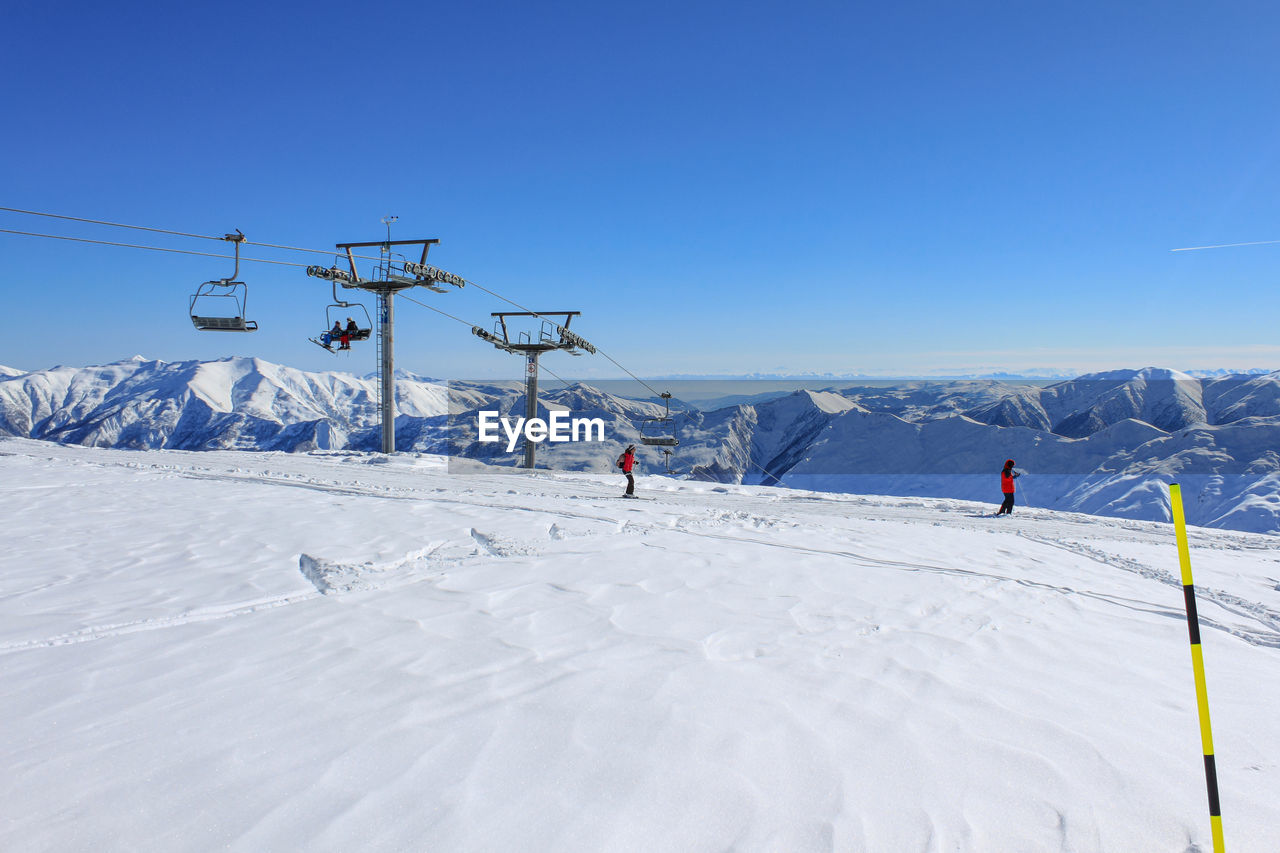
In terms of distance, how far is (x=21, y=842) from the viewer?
2.63 m

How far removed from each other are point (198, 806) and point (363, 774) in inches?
28.3

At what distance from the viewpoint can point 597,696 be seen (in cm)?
402

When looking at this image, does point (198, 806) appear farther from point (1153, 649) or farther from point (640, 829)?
point (1153, 649)

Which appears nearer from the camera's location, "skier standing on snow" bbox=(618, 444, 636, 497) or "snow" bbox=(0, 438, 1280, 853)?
"snow" bbox=(0, 438, 1280, 853)

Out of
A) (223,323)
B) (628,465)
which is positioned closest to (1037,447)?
(628,465)

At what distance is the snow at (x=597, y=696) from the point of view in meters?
2.88

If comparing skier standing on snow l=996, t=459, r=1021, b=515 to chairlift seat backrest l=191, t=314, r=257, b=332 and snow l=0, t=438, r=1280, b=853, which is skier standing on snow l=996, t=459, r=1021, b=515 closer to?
snow l=0, t=438, r=1280, b=853

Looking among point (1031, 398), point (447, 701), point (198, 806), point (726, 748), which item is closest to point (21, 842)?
point (198, 806)

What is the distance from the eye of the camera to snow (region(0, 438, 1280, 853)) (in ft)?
9.46

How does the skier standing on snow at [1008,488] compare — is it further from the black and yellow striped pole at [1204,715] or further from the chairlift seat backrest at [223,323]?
the chairlift seat backrest at [223,323]

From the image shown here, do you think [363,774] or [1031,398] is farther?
[1031,398]

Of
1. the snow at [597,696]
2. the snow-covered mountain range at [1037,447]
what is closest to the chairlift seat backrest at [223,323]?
the snow at [597,696]

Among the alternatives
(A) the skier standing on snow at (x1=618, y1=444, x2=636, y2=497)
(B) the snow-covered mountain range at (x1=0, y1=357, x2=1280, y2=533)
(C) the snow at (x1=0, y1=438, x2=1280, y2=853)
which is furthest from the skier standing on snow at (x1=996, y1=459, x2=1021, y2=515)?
(B) the snow-covered mountain range at (x1=0, y1=357, x2=1280, y2=533)

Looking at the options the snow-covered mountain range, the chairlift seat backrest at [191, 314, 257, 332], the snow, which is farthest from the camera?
the snow-covered mountain range
